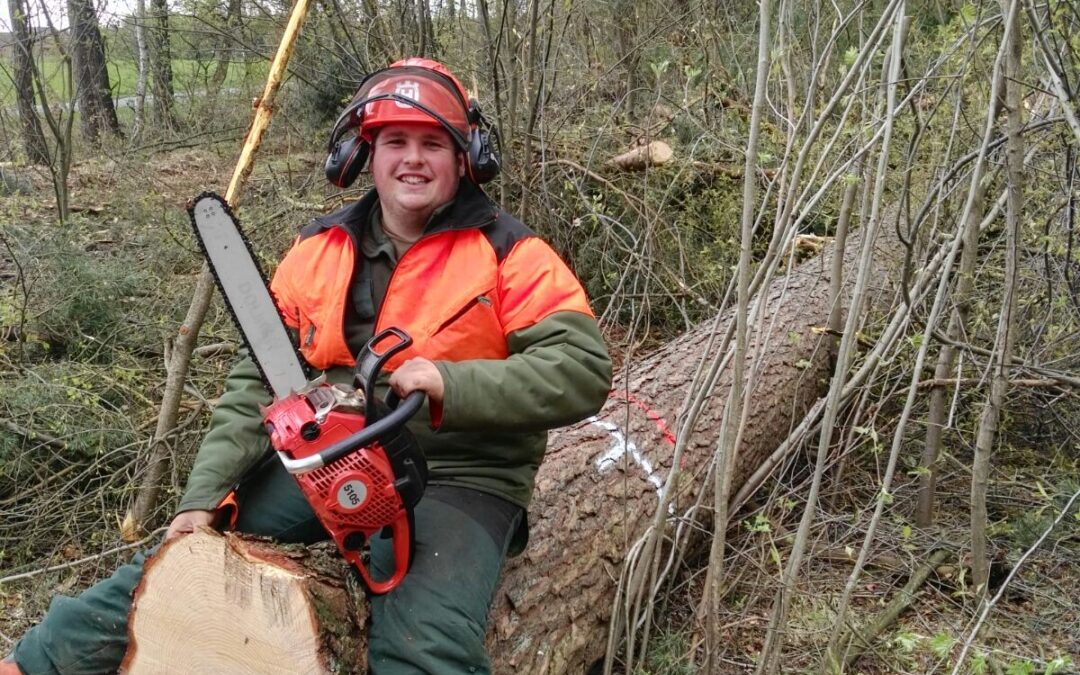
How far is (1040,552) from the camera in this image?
10.00 ft

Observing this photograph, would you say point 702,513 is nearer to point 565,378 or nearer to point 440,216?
point 565,378

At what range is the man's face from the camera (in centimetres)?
221

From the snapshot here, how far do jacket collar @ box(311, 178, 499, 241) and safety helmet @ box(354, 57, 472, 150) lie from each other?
137mm

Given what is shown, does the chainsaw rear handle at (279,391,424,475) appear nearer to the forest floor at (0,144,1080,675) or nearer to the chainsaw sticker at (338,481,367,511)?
the chainsaw sticker at (338,481,367,511)

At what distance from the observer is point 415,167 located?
86.9 inches

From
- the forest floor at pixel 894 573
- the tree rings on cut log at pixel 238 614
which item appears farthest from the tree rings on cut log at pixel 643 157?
the tree rings on cut log at pixel 238 614

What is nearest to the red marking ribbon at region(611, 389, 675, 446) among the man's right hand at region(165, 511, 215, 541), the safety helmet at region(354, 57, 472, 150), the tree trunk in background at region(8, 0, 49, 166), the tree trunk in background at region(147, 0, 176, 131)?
the safety helmet at region(354, 57, 472, 150)

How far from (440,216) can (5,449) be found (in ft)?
8.33

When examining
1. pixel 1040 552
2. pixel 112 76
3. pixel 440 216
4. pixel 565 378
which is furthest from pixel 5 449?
pixel 112 76

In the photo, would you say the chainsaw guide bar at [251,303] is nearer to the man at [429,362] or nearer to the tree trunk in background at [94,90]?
the man at [429,362]

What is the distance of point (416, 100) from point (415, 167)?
0.57ft

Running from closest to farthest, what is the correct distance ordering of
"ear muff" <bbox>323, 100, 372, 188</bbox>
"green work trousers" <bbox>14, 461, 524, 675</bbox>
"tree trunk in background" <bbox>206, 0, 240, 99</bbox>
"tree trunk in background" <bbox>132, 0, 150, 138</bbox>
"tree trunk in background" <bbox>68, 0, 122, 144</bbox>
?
"green work trousers" <bbox>14, 461, 524, 675</bbox> → "ear muff" <bbox>323, 100, 372, 188</bbox> → "tree trunk in background" <bbox>68, 0, 122, 144</bbox> → "tree trunk in background" <bbox>206, 0, 240, 99</bbox> → "tree trunk in background" <bbox>132, 0, 150, 138</bbox>

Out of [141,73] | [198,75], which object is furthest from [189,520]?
[141,73]

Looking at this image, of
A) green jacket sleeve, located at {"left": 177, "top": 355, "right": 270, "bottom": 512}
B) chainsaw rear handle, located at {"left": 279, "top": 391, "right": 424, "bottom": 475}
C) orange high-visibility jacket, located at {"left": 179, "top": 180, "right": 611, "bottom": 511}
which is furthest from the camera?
green jacket sleeve, located at {"left": 177, "top": 355, "right": 270, "bottom": 512}
